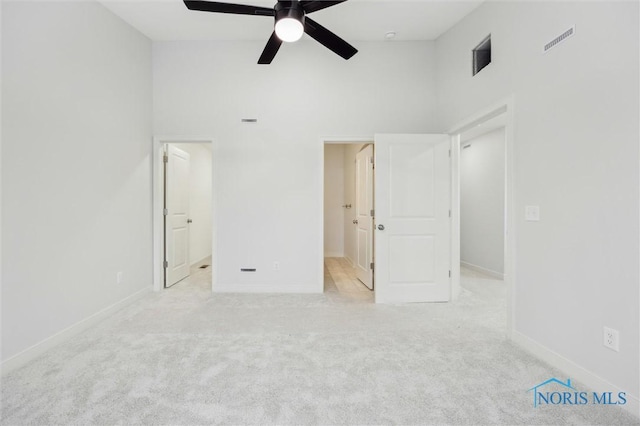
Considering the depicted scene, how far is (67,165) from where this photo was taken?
238 cm

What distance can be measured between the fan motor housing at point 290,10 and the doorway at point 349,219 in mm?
1866

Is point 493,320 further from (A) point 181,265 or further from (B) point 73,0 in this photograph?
(B) point 73,0

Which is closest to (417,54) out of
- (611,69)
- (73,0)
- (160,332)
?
(611,69)

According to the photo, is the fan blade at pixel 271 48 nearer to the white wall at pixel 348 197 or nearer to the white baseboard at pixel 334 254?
the white wall at pixel 348 197

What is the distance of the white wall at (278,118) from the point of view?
140 inches

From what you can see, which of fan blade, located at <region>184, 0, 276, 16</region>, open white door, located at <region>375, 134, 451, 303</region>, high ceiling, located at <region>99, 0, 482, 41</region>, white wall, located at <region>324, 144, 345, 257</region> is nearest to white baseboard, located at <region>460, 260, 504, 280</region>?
open white door, located at <region>375, 134, 451, 303</region>

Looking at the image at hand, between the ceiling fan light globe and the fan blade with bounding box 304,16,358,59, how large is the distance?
8.0 inches

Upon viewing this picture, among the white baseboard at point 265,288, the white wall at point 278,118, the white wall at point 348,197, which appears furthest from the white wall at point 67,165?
the white wall at point 348,197

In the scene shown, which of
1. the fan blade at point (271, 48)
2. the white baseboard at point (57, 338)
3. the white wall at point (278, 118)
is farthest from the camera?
the white wall at point (278, 118)

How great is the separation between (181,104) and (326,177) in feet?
11.5

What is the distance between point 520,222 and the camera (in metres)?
2.23

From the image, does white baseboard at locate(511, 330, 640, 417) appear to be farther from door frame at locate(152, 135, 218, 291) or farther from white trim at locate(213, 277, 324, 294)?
door frame at locate(152, 135, 218, 291)

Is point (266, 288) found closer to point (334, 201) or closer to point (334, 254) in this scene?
point (334, 254)

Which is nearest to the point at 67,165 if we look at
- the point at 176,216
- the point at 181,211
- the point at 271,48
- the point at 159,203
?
the point at 159,203
